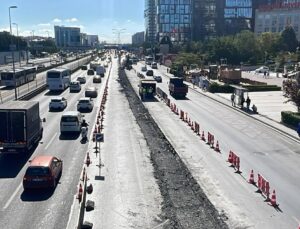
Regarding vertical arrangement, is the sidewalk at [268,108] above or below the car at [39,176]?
below

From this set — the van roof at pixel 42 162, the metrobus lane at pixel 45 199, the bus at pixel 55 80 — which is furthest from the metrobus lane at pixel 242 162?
the bus at pixel 55 80

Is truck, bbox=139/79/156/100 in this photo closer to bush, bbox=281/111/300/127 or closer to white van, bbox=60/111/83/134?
bush, bbox=281/111/300/127

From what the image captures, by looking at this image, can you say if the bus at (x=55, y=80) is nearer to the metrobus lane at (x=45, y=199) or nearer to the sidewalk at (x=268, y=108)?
the sidewalk at (x=268, y=108)

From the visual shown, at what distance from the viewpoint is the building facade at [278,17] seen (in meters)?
176

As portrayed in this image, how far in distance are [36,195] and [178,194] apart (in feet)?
24.3

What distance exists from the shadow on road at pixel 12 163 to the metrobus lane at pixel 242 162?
35.5ft

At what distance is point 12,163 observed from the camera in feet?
90.2

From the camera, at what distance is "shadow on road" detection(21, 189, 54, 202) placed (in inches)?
834

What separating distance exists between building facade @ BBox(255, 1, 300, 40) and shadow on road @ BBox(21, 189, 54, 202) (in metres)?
166

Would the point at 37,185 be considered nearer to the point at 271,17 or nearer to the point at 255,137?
the point at 255,137

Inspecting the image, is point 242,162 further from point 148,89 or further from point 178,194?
point 148,89

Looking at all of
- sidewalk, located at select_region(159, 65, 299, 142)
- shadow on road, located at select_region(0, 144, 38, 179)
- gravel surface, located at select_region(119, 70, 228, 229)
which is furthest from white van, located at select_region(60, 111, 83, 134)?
sidewalk, located at select_region(159, 65, 299, 142)

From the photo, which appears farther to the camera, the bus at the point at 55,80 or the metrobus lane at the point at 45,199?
the bus at the point at 55,80

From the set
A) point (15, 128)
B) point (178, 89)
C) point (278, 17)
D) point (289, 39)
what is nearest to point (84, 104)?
point (178, 89)
